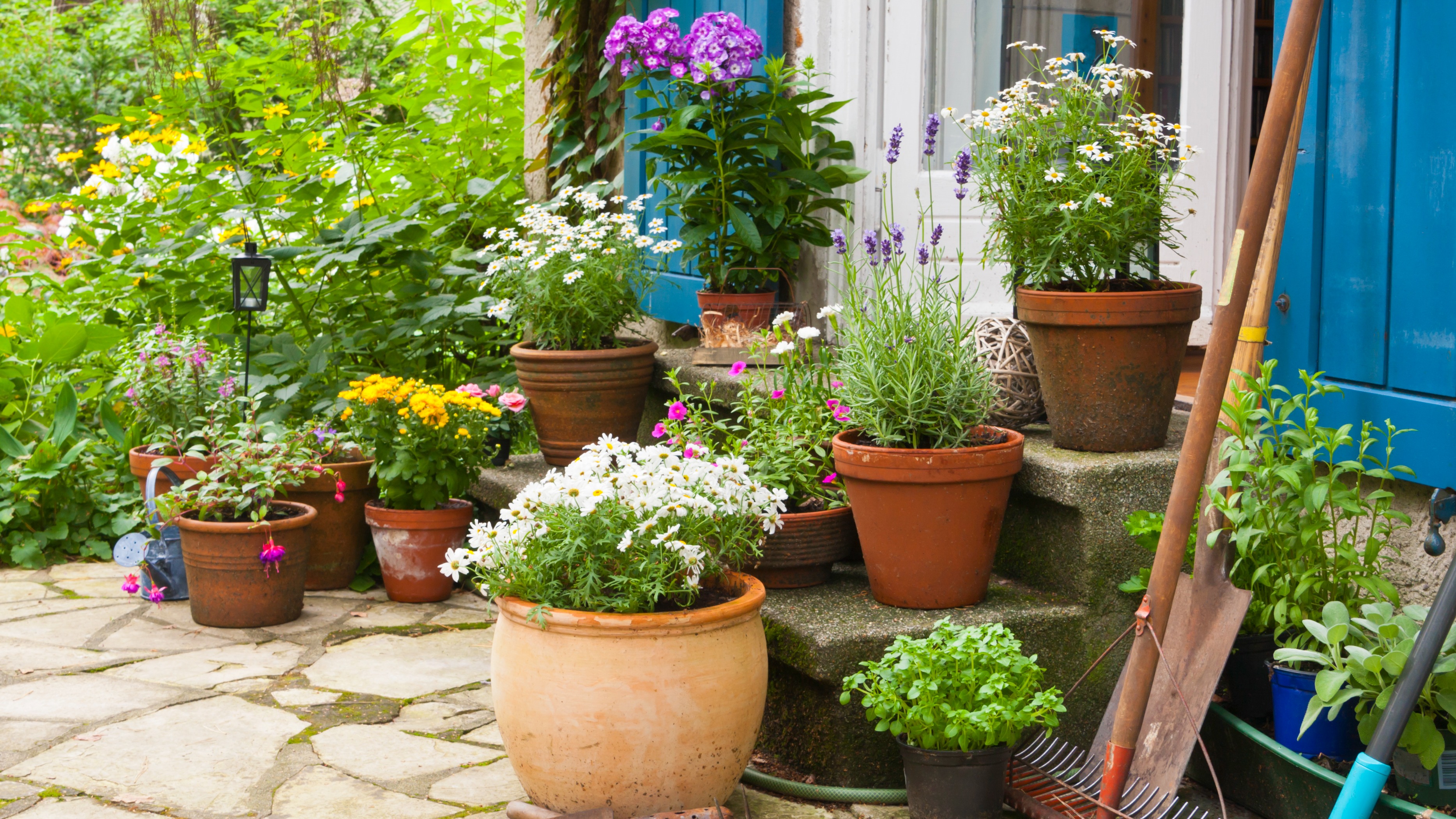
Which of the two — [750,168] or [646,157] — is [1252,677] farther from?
A: [646,157]

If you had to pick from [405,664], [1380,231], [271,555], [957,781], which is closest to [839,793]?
[957,781]

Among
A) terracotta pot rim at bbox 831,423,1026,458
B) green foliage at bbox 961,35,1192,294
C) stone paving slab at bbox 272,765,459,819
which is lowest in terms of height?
stone paving slab at bbox 272,765,459,819

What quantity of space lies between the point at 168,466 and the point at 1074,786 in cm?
286

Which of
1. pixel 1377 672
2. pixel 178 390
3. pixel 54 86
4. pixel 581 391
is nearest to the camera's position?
pixel 1377 672

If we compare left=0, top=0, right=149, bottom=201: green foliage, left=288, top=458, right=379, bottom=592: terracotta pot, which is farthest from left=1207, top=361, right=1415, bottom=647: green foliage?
left=0, top=0, right=149, bottom=201: green foliage

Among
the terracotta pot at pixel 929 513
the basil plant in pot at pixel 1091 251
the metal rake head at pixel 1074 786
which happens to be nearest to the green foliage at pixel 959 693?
the metal rake head at pixel 1074 786

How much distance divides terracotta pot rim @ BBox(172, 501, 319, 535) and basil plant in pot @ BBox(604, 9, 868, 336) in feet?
4.25

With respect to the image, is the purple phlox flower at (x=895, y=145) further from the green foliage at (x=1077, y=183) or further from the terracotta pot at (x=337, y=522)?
the terracotta pot at (x=337, y=522)

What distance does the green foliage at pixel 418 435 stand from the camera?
3.44m

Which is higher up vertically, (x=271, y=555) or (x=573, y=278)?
(x=573, y=278)

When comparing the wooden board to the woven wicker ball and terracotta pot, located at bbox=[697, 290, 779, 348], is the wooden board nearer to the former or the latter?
the woven wicker ball

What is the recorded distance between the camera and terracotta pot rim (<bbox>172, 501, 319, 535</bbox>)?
3.26m

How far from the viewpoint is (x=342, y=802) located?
2.19 m

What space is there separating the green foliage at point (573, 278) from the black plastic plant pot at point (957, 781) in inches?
73.6
